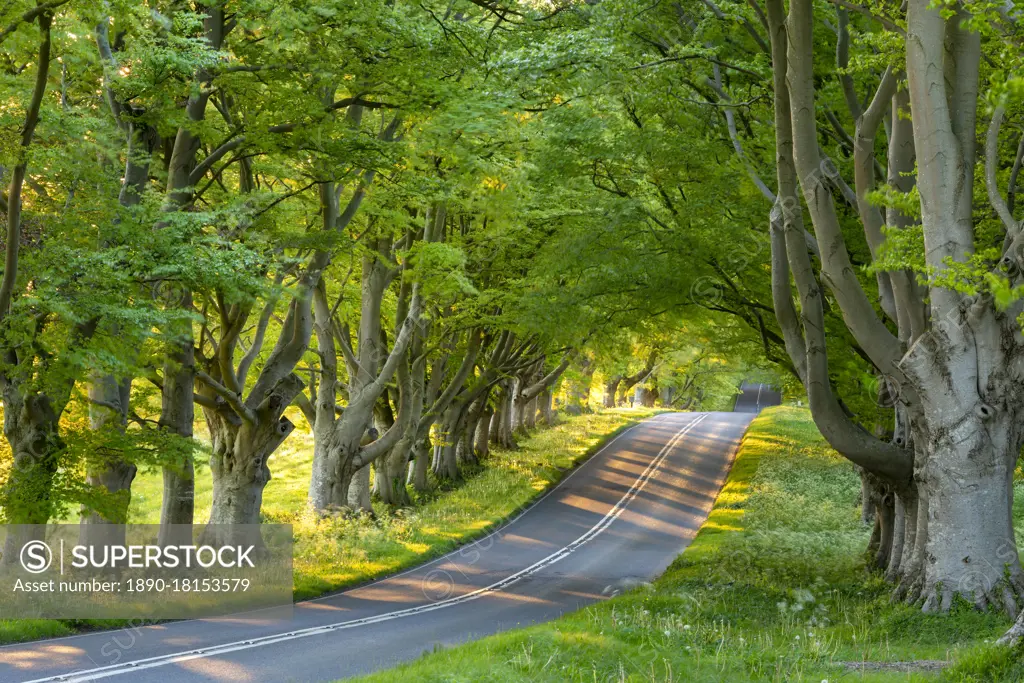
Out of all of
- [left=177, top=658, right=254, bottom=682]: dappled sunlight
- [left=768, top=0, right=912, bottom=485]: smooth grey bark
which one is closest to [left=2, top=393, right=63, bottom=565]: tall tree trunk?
[left=177, top=658, right=254, bottom=682]: dappled sunlight

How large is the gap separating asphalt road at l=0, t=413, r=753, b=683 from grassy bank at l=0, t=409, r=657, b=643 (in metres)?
0.51

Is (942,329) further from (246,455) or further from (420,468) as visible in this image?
(420,468)

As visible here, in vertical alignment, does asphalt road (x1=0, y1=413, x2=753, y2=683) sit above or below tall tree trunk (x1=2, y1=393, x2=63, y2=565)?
below

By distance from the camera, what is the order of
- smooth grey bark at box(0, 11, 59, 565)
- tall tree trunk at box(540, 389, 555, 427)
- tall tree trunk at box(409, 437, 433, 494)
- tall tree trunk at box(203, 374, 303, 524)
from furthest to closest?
1. tall tree trunk at box(540, 389, 555, 427)
2. tall tree trunk at box(409, 437, 433, 494)
3. tall tree trunk at box(203, 374, 303, 524)
4. smooth grey bark at box(0, 11, 59, 565)

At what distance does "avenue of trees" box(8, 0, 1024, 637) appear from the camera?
36.5ft

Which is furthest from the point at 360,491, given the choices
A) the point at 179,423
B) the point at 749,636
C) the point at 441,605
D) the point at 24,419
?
the point at 749,636

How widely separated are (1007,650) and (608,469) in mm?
31902

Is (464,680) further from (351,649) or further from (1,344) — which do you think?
(1,344)

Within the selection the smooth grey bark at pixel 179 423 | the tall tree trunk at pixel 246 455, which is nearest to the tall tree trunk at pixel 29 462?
the smooth grey bark at pixel 179 423

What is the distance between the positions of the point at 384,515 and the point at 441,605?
884 centimetres

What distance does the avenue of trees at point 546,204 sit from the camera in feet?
36.5

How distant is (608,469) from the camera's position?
129 feet

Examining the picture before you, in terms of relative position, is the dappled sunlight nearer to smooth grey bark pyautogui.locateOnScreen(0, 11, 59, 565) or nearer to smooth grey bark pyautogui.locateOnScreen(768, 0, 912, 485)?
smooth grey bark pyautogui.locateOnScreen(0, 11, 59, 565)

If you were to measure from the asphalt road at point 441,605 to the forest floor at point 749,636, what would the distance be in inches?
83.2
